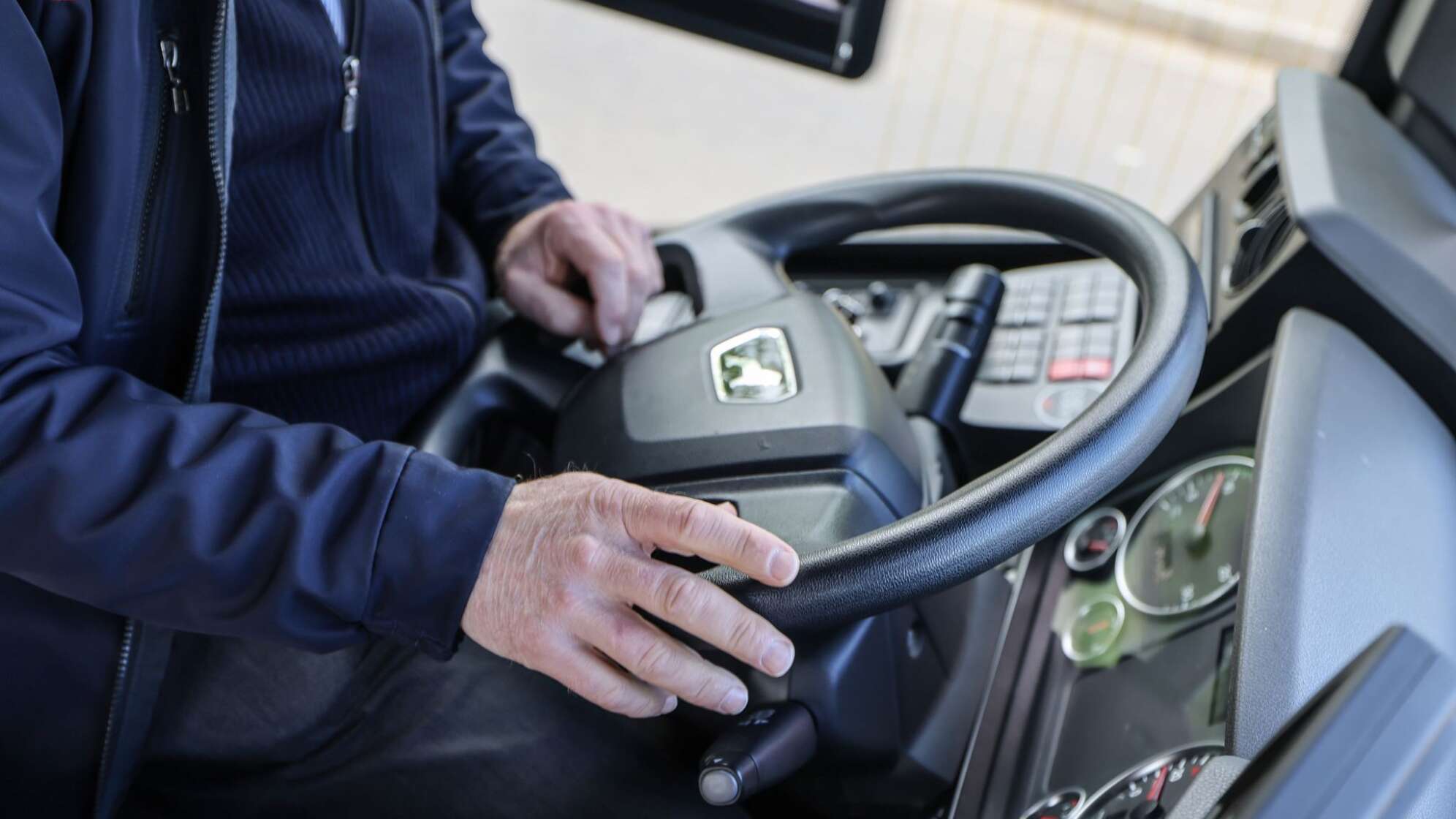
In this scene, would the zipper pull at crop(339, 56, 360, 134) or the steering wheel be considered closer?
the steering wheel

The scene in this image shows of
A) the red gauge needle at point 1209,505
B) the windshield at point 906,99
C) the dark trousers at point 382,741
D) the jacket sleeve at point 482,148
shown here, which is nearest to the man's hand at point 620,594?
the dark trousers at point 382,741

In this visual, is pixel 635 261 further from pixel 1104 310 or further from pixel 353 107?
pixel 1104 310

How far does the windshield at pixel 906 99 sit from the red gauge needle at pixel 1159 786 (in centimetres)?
161

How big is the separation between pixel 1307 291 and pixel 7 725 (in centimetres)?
84

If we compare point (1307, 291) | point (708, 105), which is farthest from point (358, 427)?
point (708, 105)

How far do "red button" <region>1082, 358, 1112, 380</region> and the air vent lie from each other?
104mm

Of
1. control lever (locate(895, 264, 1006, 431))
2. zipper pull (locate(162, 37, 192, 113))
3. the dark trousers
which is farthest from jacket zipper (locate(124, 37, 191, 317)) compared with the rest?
control lever (locate(895, 264, 1006, 431))

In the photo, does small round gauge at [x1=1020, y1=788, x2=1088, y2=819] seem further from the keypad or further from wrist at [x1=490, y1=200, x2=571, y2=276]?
wrist at [x1=490, y1=200, x2=571, y2=276]

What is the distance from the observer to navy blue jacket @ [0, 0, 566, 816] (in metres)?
0.61

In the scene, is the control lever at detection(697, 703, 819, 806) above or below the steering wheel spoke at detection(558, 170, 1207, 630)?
below

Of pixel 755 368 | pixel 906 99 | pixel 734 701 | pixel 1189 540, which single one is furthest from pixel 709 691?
pixel 906 99

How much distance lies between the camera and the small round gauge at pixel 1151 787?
0.61 meters

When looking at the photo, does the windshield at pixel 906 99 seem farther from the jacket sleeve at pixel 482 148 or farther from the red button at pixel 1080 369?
the red button at pixel 1080 369

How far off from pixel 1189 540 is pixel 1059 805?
0.21 m
